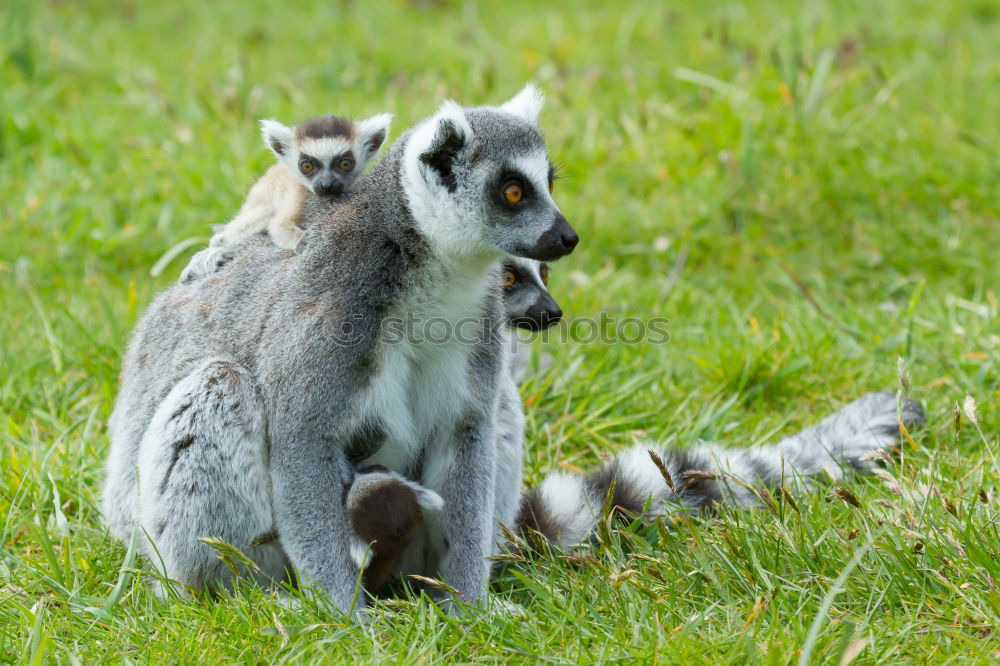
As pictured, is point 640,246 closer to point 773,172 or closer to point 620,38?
point 773,172

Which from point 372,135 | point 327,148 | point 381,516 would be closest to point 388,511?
point 381,516

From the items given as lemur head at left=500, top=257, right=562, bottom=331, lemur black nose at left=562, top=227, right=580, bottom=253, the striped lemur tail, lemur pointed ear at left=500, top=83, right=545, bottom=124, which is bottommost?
the striped lemur tail

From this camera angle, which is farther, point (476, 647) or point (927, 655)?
point (476, 647)

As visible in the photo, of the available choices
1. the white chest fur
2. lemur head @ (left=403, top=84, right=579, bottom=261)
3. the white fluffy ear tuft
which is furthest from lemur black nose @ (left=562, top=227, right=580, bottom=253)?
the white fluffy ear tuft

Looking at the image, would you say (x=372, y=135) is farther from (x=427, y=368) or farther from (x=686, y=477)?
(x=686, y=477)

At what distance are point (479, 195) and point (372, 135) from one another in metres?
1.43

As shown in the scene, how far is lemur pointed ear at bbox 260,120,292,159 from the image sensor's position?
4.76 m

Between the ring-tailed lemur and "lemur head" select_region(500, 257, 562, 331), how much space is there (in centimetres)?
80

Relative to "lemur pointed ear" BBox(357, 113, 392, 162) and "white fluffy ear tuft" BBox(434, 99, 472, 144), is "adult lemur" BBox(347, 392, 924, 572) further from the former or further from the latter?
"lemur pointed ear" BBox(357, 113, 392, 162)

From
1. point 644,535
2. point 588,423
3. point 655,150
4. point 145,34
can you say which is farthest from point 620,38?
point 644,535

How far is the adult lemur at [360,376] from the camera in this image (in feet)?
11.2

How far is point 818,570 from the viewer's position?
3.22 meters

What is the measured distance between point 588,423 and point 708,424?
1.85ft

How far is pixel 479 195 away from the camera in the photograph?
3.48 meters
